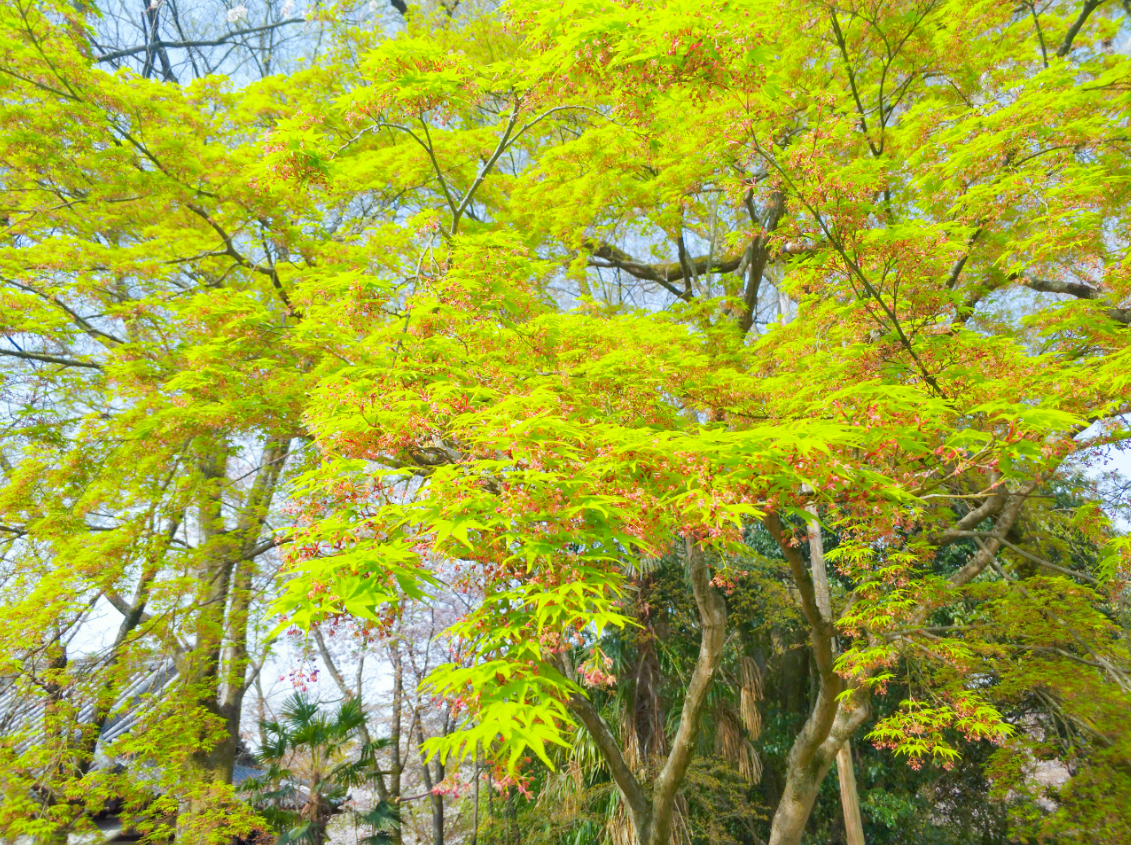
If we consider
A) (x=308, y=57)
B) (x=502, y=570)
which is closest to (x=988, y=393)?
(x=502, y=570)

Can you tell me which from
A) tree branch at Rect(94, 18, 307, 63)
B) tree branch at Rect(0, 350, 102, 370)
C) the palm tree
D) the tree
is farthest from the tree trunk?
tree branch at Rect(94, 18, 307, 63)

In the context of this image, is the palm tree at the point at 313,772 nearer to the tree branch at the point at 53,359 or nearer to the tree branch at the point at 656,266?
the tree branch at the point at 53,359

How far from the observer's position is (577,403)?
11.5ft

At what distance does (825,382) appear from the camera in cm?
427

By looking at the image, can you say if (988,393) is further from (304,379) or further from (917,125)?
(304,379)

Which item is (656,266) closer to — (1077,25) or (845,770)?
(1077,25)

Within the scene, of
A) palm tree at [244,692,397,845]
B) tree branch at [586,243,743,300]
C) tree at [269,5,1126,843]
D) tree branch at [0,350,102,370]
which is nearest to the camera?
tree at [269,5,1126,843]

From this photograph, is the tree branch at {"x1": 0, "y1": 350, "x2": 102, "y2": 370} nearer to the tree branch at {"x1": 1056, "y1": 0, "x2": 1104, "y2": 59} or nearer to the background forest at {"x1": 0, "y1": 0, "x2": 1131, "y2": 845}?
the background forest at {"x1": 0, "y1": 0, "x2": 1131, "y2": 845}

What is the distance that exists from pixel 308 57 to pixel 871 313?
7.70 m

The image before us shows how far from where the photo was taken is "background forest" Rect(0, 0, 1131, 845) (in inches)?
102

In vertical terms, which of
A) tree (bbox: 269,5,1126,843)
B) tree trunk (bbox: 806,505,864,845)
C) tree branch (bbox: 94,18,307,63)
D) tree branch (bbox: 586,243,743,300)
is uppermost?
tree branch (bbox: 94,18,307,63)

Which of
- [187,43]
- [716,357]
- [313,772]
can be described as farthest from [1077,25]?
[313,772]

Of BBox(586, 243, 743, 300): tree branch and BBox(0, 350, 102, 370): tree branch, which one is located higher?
BBox(586, 243, 743, 300): tree branch

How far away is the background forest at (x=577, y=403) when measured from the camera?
102 inches
